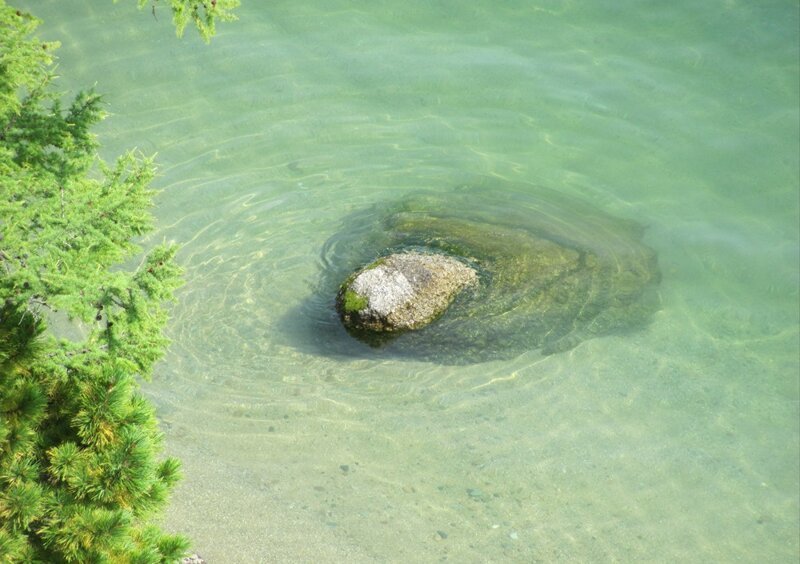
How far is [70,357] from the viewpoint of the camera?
4406 mm

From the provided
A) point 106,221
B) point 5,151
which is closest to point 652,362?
point 106,221

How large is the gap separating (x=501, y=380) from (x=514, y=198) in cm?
303

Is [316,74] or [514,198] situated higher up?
[316,74]

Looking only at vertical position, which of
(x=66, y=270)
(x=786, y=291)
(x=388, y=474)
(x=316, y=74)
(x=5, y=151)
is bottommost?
(x=786, y=291)

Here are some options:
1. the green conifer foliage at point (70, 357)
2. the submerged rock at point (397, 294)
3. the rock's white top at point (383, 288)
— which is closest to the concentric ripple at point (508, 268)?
the submerged rock at point (397, 294)

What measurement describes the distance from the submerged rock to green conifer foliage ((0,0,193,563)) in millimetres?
3021

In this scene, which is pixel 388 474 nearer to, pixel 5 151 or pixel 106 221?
pixel 106 221

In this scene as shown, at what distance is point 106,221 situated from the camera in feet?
15.1

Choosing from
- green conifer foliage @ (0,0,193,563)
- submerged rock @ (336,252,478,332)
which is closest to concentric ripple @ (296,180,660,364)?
submerged rock @ (336,252,478,332)

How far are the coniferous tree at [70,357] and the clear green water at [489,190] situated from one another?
1.75 metres

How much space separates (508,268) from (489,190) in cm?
163

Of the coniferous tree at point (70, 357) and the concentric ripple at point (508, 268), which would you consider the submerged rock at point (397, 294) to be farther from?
the coniferous tree at point (70, 357)

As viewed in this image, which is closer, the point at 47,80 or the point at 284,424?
the point at 47,80

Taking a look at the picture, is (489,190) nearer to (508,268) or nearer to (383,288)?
(508,268)
